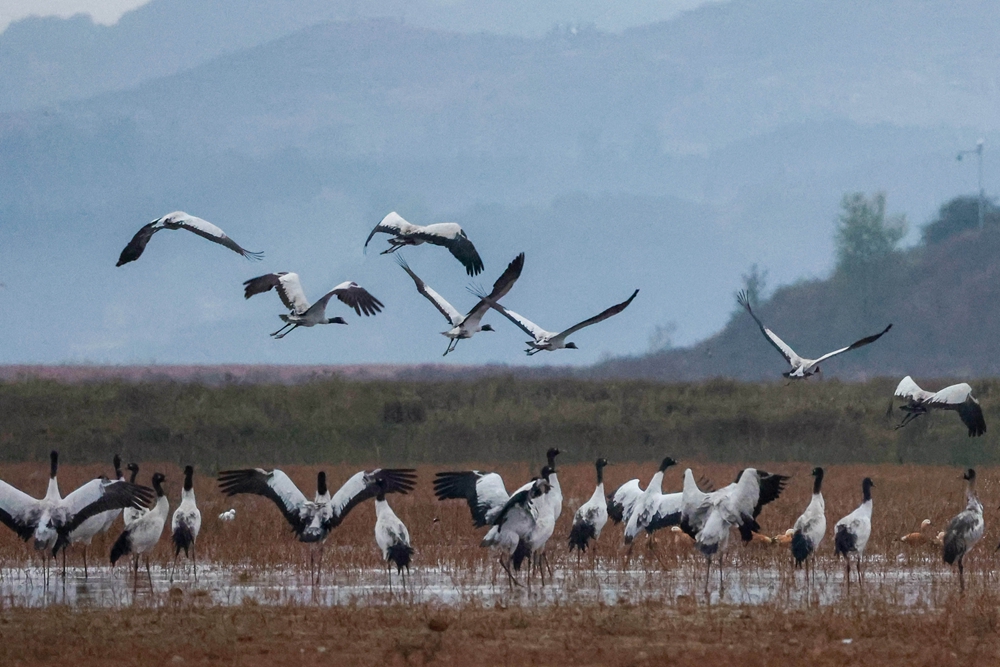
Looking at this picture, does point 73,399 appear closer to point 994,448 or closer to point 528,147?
point 994,448

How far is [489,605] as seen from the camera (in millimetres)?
13109

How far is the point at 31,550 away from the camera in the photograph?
17250 millimetres

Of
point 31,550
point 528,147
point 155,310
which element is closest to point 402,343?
point 155,310

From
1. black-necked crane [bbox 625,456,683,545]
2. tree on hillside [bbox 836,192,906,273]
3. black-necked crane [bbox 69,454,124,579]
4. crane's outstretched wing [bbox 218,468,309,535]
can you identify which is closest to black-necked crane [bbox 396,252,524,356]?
crane's outstretched wing [bbox 218,468,309,535]

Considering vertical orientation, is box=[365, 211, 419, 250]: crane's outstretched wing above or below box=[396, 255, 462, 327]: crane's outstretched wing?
above

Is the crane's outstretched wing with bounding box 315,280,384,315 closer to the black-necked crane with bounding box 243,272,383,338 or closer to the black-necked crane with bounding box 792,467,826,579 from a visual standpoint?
the black-necked crane with bounding box 243,272,383,338

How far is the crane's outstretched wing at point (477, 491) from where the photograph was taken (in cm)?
1491

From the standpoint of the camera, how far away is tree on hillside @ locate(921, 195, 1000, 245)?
291 ft

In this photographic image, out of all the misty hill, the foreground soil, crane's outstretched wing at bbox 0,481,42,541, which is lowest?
the foreground soil

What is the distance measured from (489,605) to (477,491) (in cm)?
209

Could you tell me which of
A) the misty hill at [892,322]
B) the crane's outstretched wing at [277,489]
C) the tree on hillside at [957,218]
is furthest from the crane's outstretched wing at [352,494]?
the tree on hillside at [957,218]

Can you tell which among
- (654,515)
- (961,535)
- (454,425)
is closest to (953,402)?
(961,535)

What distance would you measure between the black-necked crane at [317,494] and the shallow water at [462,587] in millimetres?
511

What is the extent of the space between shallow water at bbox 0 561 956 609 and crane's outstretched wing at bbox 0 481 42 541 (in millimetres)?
511
